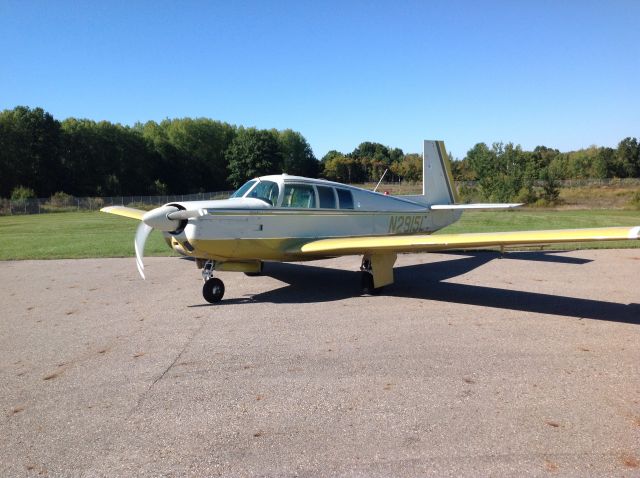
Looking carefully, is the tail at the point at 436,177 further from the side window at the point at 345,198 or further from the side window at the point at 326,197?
the side window at the point at 326,197

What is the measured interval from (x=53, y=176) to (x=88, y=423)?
76088mm

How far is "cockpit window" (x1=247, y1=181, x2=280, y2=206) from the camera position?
8.87m

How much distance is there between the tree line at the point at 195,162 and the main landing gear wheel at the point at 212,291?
38.1 meters

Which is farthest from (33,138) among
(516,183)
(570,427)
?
(570,427)

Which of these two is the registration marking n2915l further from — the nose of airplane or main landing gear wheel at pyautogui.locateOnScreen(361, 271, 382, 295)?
the nose of airplane

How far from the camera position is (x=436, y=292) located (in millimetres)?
9000

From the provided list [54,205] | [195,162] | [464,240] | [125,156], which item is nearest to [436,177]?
[464,240]

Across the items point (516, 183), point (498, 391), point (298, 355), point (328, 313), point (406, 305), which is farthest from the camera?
point (516, 183)

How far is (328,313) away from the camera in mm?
7438

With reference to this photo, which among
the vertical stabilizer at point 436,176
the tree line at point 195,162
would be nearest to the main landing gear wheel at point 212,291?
the vertical stabilizer at point 436,176

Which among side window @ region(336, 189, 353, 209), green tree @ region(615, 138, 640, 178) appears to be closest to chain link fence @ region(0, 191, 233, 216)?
side window @ region(336, 189, 353, 209)

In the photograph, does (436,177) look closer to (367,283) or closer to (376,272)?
(367,283)

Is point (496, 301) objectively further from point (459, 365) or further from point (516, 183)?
point (516, 183)

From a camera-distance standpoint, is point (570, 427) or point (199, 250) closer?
point (570, 427)
